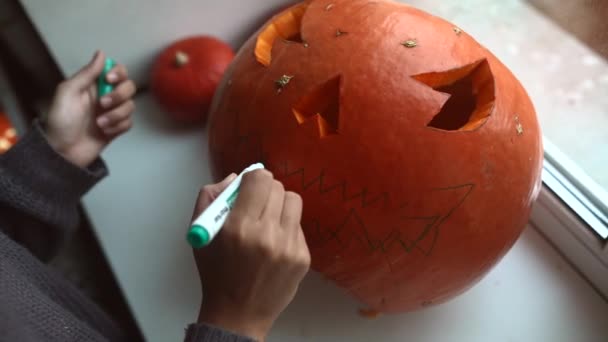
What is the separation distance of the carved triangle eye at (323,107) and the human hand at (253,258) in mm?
94

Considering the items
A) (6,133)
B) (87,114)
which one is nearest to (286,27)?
(87,114)

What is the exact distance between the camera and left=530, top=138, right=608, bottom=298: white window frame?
680 mm

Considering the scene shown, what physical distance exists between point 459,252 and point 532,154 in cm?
13

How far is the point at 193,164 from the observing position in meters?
0.88

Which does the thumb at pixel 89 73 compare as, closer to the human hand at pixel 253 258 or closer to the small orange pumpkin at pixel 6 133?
the human hand at pixel 253 258

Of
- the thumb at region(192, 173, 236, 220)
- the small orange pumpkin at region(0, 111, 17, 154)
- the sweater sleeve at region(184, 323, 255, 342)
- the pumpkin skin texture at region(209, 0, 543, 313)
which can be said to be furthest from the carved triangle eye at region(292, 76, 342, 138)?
the small orange pumpkin at region(0, 111, 17, 154)

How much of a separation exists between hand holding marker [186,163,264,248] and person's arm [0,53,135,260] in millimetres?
386

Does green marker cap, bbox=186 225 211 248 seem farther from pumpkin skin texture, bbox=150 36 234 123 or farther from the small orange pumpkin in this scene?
the small orange pumpkin

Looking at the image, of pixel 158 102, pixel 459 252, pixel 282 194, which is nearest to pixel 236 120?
pixel 282 194

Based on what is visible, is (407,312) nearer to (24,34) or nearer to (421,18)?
(421,18)

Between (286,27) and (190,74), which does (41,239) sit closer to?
(190,74)

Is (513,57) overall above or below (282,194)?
below

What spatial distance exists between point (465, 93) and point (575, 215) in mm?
246

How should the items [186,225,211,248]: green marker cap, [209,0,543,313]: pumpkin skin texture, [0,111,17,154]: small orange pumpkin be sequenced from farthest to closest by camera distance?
[0,111,17,154]: small orange pumpkin → [209,0,543,313]: pumpkin skin texture → [186,225,211,248]: green marker cap
